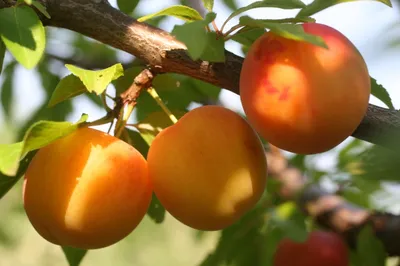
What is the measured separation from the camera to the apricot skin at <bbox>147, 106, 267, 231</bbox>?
0.60 meters

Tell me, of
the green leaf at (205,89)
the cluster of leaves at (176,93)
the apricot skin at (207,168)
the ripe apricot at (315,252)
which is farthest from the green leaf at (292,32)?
the ripe apricot at (315,252)

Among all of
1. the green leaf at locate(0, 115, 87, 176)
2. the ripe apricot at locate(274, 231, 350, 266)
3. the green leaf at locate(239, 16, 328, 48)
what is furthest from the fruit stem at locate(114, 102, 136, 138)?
the ripe apricot at locate(274, 231, 350, 266)

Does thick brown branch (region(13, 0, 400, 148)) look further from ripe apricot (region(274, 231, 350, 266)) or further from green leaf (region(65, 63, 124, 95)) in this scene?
ripe apricot (region(274, 231, 350, 266))

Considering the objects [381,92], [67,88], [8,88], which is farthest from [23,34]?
[8,88]

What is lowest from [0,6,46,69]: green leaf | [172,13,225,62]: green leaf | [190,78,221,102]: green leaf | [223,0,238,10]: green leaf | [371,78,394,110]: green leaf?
[190,78,221,102]: green leaf

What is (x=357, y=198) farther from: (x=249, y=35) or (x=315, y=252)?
(x=249, y=35)

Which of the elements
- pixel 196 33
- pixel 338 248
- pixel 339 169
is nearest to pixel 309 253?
pixel 338 248

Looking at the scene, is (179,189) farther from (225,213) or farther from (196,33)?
(196,33)

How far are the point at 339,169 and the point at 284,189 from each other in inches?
7.1

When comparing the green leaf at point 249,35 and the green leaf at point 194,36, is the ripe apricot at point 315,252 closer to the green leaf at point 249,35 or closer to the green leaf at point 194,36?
the green leaf at point 249,35

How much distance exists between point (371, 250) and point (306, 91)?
0.64 m

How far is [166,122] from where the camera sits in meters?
0.74

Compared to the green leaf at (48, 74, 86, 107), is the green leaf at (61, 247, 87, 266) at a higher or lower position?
lower

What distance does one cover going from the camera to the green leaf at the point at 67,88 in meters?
0.62
